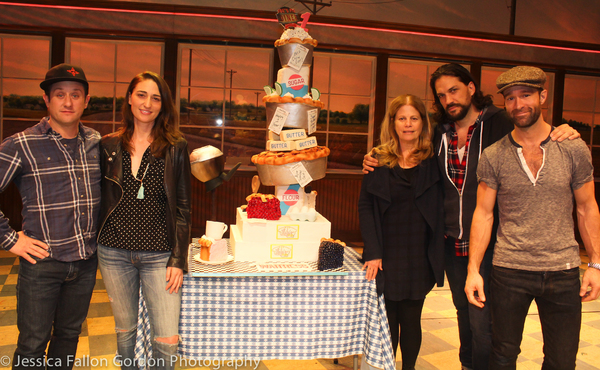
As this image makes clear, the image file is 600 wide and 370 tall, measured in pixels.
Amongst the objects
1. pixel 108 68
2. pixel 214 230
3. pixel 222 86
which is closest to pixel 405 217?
pixel 214 230

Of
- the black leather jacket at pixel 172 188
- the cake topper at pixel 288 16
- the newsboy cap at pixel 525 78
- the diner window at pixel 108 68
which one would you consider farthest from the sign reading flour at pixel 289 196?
the diner window at pixel 108 68

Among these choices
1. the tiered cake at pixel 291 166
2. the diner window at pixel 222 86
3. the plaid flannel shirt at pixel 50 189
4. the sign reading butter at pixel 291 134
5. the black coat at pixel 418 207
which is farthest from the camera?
the diner window at pixel 222 86

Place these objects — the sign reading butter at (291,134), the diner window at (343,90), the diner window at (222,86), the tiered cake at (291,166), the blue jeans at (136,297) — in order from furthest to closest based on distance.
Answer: the diner window at (343,90)
the diner window at (222,86)
the sign reading butter at (291,134)
the tiered cake at (291,166)
the blue jeans at (136,297)

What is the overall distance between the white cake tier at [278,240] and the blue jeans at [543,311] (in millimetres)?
903

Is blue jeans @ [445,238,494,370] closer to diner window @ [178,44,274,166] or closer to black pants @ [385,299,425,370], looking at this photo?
black pants @ [385,299,425,370]

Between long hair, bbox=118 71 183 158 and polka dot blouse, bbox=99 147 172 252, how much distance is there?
0.06 metres

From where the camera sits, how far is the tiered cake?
225 centimetres

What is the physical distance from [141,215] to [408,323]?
1.38 m

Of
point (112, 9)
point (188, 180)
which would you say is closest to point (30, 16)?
point (112, 9)

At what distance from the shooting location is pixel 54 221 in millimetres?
1684

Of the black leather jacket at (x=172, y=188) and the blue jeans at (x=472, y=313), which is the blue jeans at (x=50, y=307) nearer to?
the black leather jacket at (x=172, y=188)

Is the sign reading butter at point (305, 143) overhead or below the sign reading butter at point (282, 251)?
overhead

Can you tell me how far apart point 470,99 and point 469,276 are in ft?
2.98

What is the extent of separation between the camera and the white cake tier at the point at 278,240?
2244 millimetres
